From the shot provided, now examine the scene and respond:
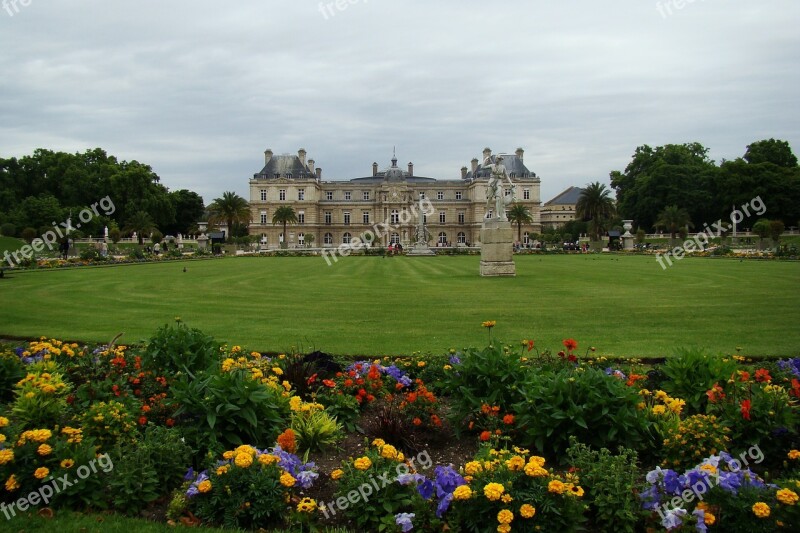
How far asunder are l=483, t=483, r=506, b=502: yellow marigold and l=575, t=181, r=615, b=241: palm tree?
72359 millimetres

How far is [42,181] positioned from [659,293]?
8012 centimetres

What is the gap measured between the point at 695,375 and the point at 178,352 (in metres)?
6.20

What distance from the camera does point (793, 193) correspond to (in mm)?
64375

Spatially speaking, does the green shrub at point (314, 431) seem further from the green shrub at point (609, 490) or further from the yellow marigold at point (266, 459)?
the green shrub at point (609, 490)

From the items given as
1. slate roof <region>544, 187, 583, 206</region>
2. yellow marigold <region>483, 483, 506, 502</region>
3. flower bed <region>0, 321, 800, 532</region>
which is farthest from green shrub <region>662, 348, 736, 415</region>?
slate roof <region>544, 187, 583, 206</region>

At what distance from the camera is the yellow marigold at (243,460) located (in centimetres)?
483

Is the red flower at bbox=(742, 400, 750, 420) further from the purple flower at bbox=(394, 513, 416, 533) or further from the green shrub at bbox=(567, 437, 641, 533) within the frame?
the purple flower at bbox=(394, 513, 416, 533)

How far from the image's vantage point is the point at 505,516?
4.26m

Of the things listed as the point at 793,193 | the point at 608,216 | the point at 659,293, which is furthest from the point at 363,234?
the point at 659,293

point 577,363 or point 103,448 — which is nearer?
point 103,448

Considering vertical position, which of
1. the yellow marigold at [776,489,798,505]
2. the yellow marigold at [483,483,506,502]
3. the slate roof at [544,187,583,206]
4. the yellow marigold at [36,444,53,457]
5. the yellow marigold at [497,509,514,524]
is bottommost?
the yellow marigold at [497,509,514,524]

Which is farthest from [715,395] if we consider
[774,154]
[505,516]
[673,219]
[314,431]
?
[774,154]

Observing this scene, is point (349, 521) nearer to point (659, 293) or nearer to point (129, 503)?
point (129, 503)

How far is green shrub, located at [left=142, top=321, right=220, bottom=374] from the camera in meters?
7.30
